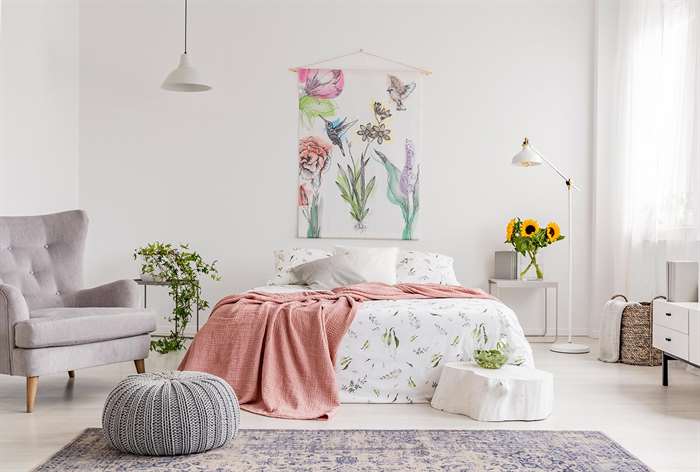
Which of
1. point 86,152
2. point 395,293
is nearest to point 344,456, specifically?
point 395,293

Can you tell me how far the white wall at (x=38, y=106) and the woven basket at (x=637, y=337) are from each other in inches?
171

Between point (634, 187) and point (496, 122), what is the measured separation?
4.03 ft

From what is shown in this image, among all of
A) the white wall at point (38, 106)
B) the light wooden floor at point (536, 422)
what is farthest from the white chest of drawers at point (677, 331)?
the white wall at point (38, 106)

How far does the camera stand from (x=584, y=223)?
6.46 meters

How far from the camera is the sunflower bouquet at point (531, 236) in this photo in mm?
6098

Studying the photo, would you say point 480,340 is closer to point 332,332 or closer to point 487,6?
point 332,332

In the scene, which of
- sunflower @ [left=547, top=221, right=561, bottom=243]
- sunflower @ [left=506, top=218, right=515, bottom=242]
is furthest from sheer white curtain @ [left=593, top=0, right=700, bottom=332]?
sunflower @ [left=506, top=218, right=515, bottom=242]

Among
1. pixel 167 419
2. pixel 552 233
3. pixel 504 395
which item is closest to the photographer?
pixel 167 419

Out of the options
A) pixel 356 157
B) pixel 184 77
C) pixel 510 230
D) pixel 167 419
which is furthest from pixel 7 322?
pixel 510 230

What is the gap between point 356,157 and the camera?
6367 mm

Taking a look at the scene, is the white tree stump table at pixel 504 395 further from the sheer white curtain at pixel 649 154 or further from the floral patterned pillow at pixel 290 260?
the floral patterned pillow at pixel 290 260

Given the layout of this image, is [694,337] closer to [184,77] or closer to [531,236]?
[531,236]

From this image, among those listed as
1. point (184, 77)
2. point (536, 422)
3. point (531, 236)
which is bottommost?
point (536, 422)

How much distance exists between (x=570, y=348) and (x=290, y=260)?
2.18 m
